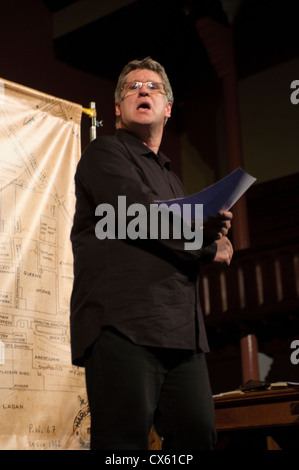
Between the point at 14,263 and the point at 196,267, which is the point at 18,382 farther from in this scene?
the point at 196,267

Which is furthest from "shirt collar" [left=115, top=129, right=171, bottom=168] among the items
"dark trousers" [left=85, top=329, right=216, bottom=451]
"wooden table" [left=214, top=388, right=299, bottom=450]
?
"wooden table" [left=214, top=388, right=299, bottom=450]

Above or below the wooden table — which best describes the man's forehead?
above

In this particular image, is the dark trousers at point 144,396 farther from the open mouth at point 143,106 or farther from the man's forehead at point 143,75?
the man's forehead at point 143,75

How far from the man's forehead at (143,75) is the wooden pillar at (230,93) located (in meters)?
4.84

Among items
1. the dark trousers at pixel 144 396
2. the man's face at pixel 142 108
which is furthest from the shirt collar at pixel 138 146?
the dark trousers at pixel 144 396

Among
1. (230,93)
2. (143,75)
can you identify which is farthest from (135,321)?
(230,93)

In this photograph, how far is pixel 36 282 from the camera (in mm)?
2912

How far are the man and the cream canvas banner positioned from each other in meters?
1.07

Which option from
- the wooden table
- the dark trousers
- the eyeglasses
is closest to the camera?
the dark trousers

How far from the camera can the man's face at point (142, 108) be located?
2031mm

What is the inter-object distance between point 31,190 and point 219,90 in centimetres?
581

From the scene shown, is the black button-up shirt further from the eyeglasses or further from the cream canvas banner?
the cream canvas banner

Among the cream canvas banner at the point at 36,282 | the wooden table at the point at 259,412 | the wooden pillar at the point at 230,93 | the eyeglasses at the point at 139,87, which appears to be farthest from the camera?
the wooden pillar at the point at 230,93

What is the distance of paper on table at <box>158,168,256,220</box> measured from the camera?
169 cm
